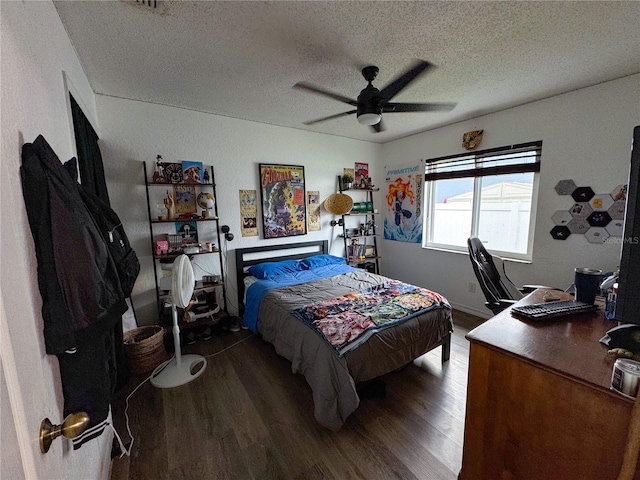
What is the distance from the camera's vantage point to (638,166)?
771 millimetres

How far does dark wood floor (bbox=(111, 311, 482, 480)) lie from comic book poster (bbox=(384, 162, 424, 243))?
2.20 metres

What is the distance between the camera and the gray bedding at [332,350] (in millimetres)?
1653

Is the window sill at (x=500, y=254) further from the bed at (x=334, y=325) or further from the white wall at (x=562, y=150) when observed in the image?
the bed at (x=334, y=325)

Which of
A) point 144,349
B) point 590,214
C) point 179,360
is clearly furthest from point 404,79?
point 144,349

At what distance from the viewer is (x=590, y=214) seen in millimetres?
2459

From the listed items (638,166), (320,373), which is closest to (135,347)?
(320,373)

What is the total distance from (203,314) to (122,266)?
1624mm

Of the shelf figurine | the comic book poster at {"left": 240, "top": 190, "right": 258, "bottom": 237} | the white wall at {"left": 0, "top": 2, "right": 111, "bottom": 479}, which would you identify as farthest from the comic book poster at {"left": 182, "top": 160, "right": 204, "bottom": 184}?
the white wall at {"left": 0, "top": 2, "right": 111, "bottom": 479}

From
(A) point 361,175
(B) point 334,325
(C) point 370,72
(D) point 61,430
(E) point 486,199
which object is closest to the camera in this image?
(D) point 61,430

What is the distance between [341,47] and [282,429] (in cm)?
262

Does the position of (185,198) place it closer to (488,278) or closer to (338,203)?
(338,203)

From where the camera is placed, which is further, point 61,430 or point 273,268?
point 273,268

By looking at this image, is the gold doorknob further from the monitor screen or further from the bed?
the monitor screen

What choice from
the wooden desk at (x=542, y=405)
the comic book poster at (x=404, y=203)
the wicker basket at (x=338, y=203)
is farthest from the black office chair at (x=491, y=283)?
the wicker basket at (x=338, y=203)
